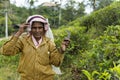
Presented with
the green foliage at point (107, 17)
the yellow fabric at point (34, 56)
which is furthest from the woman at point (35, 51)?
the green foliage at point (107, 17)

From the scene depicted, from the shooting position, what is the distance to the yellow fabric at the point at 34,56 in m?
3.14

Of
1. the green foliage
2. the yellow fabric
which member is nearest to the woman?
the yellow fabric

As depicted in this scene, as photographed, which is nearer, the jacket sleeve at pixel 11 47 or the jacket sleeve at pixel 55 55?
the jacket sleeve at pixel 11 47

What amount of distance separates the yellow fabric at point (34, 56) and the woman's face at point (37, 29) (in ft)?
0.23

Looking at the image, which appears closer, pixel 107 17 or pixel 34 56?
pixel 34 56

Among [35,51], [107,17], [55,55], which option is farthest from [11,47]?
[107,17]

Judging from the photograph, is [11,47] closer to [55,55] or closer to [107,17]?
[55,55]

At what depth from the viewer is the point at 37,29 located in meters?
3.16

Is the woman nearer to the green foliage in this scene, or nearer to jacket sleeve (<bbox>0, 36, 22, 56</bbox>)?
jacket sleeve (<bbox>0, 36, 22, 56</bbox>)

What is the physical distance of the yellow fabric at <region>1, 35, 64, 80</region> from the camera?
314cm

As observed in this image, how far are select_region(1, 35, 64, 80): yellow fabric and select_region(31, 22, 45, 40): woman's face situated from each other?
0.07 meters

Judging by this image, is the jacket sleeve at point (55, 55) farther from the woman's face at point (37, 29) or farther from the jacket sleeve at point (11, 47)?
the jacket sleeve at point (11, 47)

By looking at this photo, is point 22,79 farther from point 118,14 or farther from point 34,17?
point 118,14

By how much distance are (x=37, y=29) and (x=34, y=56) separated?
0.28 m
